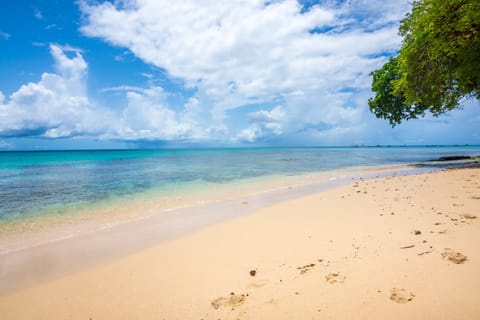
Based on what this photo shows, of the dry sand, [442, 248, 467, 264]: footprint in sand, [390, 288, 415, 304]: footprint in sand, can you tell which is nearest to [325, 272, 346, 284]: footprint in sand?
the dry sand

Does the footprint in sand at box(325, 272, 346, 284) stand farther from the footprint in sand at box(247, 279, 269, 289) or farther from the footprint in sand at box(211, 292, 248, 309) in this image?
the footprint in sand at box(211, 292, 248, 309)

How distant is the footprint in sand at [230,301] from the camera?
339 cm

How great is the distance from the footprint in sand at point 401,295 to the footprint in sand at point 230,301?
1915 mm

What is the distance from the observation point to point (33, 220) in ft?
30.8

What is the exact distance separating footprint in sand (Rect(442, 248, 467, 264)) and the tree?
1123 centimetres

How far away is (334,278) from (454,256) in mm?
1900

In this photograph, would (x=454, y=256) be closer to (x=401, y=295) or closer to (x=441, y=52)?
(x=401, y=295)

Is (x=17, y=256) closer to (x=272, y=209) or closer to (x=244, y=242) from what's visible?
(x=244, y=242)

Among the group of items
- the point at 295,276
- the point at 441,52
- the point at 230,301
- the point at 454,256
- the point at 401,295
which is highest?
the point at 441,52

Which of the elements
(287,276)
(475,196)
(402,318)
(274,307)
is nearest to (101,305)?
(274,307)

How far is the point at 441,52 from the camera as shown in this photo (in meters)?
13.8

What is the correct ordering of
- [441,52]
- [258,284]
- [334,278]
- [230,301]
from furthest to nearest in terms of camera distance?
[441,52], [258,284], [334,278], [230,301]

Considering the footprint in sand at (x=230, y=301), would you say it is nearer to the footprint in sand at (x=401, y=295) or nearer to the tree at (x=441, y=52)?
the footprint in sand at (x=401, y=295)

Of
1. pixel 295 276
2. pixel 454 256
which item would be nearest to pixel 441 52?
pixel 454 256
